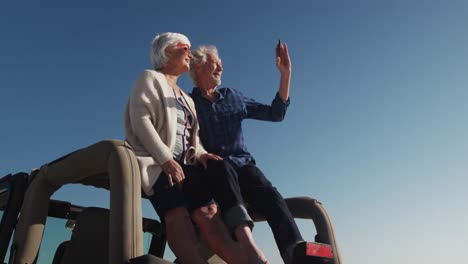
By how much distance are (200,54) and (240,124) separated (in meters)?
0.63

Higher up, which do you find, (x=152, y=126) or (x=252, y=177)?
(x=152, y=126)

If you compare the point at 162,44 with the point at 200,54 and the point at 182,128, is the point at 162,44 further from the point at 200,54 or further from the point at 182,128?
the point at 182,128

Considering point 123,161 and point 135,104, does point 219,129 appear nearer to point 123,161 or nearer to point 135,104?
point 135,104

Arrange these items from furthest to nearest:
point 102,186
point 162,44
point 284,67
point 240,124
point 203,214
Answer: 1. point 284,67
2. point 240,124
3. point 162,44
4. point 102,186
5. point 203,214

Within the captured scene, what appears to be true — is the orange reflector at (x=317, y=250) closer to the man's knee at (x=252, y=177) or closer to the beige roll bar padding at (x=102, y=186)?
the man's knee at (x=252, y=177)

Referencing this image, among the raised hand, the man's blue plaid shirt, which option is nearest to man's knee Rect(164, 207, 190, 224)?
the man's blue plaid shirt

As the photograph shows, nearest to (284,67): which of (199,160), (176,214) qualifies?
(199,160)

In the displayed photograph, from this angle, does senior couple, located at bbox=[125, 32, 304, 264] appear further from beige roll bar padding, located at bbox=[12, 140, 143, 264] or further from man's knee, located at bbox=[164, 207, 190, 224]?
beige roll bar padding, located at bbox=[12, 140, 143, 264]

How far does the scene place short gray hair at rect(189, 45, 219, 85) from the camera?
124 inches

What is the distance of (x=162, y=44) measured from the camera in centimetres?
290

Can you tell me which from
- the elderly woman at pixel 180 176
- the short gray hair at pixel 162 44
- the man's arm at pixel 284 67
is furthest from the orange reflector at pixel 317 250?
the short gray hair at pixel 162 44

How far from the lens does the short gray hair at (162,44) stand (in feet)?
Answer: 9.48

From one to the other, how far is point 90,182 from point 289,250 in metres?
1.21

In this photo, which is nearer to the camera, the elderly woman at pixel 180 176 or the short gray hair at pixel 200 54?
the elderly woman at pixel 180 176
